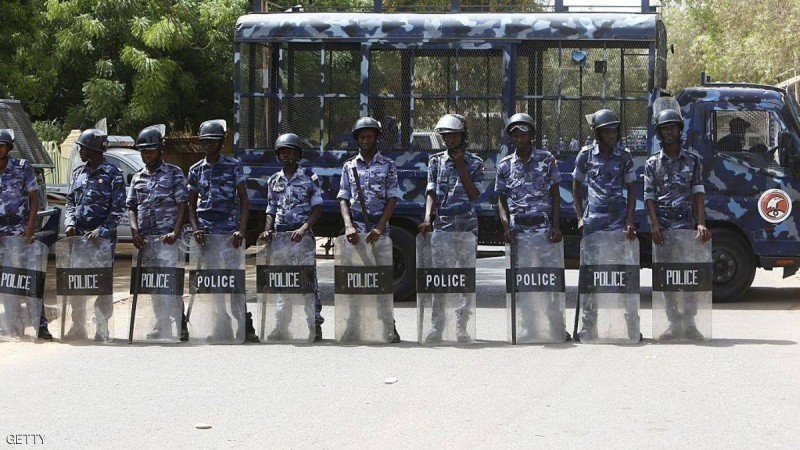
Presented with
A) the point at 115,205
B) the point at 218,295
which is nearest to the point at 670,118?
the point at 218,295

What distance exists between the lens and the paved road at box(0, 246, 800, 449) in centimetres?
679

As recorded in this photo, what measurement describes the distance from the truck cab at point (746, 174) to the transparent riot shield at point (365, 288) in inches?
183

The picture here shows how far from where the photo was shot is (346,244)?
1031 centimetres

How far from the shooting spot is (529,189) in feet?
34.2

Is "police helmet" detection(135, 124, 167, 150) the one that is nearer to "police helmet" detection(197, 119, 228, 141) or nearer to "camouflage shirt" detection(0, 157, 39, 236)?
"police helmet" detection(197, 119, 228, 141)

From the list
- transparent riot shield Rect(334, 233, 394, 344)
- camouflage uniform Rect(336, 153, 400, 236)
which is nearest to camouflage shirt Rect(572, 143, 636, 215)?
camouflage uniform Rect(336, 153, 400, 236)

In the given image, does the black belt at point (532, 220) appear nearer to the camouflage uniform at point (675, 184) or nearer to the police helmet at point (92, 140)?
the camouflage uniform at point (675, 184)

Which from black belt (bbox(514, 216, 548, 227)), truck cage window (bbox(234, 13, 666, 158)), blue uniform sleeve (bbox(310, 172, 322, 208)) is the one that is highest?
truck cage window (bbox(234, 13, 666, 158))

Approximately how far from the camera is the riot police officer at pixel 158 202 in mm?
10555

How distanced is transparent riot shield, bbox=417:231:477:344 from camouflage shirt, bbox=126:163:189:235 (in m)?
2.04

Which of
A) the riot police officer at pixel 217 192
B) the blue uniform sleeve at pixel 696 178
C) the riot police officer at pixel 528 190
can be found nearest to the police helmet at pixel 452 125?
the riot police officer at pixel 528 190

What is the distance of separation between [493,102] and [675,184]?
3.48m

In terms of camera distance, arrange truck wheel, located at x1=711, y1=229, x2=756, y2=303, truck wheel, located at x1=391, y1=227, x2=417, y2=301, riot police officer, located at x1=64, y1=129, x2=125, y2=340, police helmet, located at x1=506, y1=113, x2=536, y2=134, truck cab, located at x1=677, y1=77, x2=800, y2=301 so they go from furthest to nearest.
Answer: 1. truck wheel, located at x1=391, y1=227, x2=417, y2=301
2. truck wheel, located at x1=711, y1=229, x2=756, y2=303
3. truck cab, located at x1=677, y1=77, x2=800, y2=301
4. riot police officer, located at x1=64, y1=129, x2=125, y2=340
5. police helmet, located at x1=506, y1=113, x2=536, y2=134

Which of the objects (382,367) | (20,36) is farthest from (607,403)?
(20,36)
